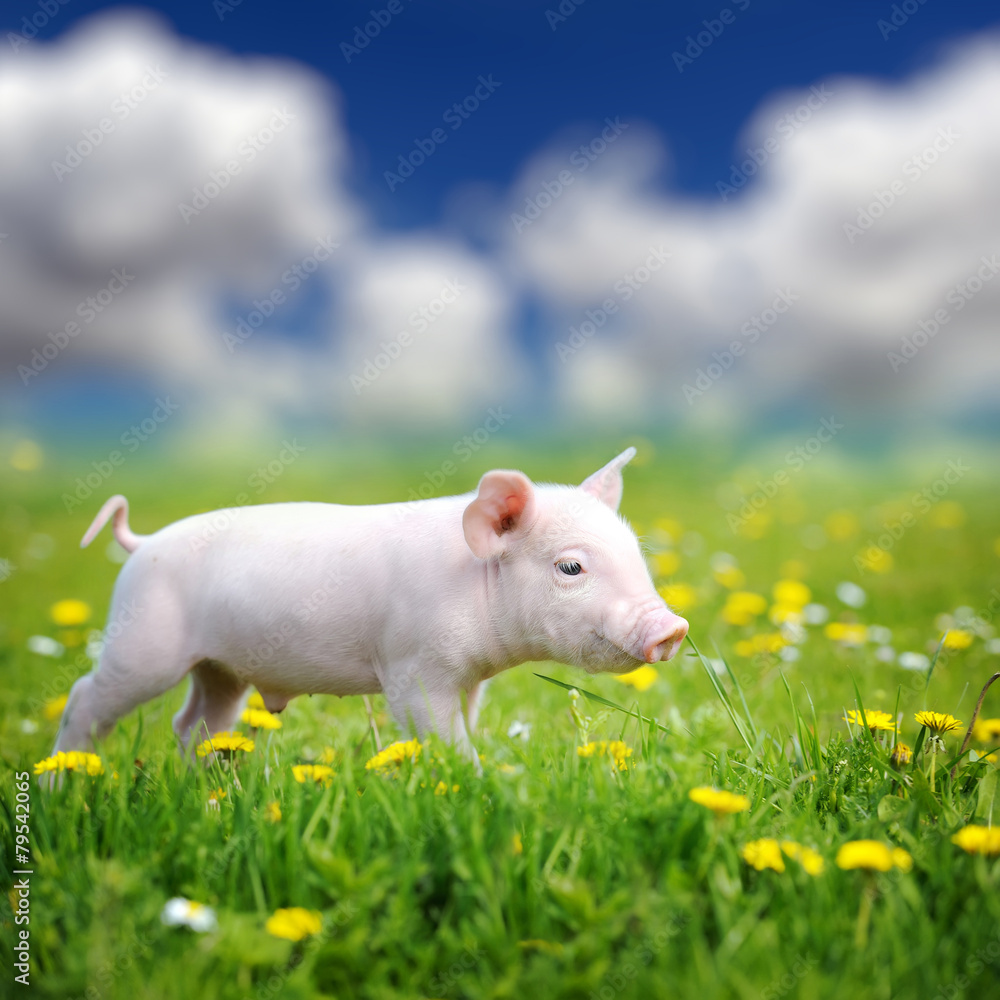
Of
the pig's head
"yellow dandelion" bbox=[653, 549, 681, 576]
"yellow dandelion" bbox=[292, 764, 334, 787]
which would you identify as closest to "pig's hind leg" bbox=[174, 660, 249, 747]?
"yellow dandelion" bbox=[292, 764, 334, 787]

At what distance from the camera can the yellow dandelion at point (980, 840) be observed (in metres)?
1.97

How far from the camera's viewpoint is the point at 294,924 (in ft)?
5.67

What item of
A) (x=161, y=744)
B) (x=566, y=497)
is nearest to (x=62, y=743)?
(x=161, y=744)

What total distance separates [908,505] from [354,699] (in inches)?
360

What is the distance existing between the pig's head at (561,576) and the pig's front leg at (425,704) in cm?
27

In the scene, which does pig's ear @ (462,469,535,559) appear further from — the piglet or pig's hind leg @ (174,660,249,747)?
pig's hind leg @ (174,660,249,747)

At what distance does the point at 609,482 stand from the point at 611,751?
3.13 ft

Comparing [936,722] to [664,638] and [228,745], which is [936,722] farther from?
[228,745]

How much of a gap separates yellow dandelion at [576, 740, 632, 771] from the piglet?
0.23 meters

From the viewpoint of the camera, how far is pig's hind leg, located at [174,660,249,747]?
3.42 meters

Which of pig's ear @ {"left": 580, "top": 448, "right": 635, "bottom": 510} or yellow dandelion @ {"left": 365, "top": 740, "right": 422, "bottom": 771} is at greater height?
pig's ear @ {"left": 580, "top": 448, "right": 635, "bottom": 510}

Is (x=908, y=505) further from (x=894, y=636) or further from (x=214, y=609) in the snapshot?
(x=214, y=609)

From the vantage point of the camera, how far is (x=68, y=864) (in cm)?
211

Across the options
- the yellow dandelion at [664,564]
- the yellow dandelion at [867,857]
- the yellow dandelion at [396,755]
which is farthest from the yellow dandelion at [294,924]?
the yellow dandelion at [664,564]
